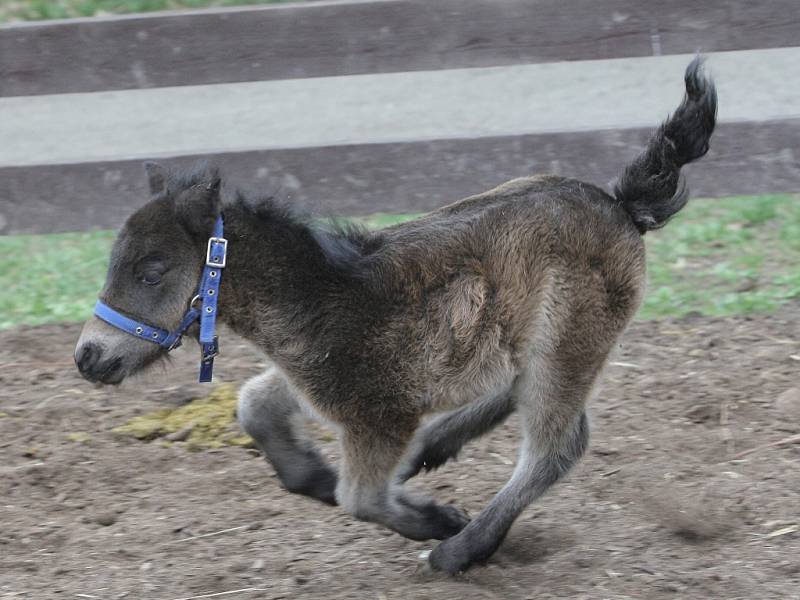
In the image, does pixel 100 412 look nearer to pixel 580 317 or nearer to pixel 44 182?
pixel 44 182

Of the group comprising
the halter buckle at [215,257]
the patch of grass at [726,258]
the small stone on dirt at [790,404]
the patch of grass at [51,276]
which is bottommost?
the small stone on dirt at [790,404]

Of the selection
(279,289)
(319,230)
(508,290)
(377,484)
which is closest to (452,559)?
(377,484)

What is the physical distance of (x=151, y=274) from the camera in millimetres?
3979

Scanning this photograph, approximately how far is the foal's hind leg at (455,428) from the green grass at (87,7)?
8.28 metres

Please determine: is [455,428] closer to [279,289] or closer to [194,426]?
[279,289]

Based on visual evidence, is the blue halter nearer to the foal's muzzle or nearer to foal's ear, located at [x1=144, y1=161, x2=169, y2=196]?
the foal's muzzle

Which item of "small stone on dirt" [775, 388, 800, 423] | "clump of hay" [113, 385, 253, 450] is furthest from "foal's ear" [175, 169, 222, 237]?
"small stone on dirt" [775, 388, 800, 423]

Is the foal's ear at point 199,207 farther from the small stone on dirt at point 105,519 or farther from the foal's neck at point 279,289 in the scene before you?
the small stone on dirt at point 105,519

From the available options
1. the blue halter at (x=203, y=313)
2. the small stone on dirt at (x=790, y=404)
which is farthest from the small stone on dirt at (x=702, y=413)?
the blue halter at (x=203, y=313)

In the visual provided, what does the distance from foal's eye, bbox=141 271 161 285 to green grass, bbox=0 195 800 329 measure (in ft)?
8.33

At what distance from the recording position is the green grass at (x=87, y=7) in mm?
11859

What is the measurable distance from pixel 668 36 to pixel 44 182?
3.23 meters

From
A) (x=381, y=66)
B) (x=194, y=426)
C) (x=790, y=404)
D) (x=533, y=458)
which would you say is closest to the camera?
(x=533, y=458)

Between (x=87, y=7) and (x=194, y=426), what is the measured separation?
7.99m
